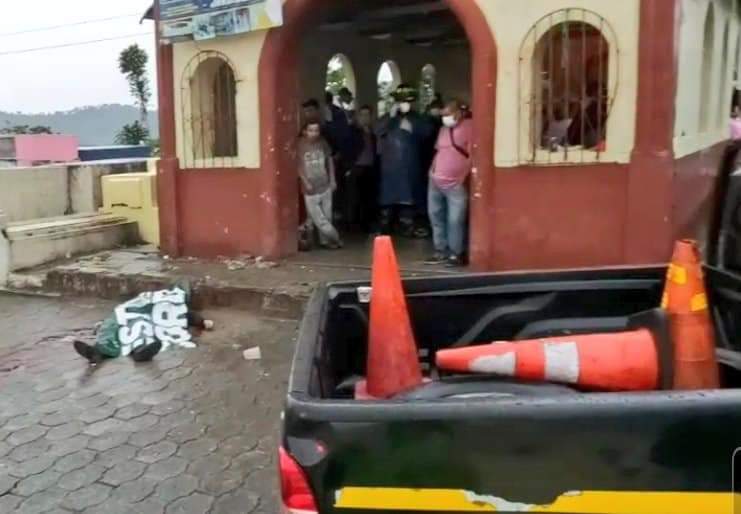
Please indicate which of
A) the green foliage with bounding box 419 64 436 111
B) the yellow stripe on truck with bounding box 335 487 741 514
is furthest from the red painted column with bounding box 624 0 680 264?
the green foliage with bounding box 419 64 436 111

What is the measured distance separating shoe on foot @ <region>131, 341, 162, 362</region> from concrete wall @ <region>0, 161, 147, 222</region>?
4.95m

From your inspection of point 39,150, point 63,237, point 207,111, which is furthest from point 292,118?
point 39,150

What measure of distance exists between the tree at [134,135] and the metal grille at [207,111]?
73.4 feet

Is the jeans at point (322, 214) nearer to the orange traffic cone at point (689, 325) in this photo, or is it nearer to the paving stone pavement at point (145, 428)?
the paving stone pavement at point (145, 428)

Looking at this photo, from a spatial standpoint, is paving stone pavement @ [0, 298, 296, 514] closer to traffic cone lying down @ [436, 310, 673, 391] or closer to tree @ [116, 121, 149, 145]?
traffic cone lying down @ [436, 310, 673, 391]

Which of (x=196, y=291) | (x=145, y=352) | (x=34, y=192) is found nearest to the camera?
(x=145, y=352)

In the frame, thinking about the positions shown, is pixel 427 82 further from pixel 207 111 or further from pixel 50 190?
pixel 50 190

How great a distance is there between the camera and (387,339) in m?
2.91

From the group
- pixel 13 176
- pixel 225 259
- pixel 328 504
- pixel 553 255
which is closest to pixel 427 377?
pixel 328 504

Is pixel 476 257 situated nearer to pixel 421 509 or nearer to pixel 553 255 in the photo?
pixel 553 255

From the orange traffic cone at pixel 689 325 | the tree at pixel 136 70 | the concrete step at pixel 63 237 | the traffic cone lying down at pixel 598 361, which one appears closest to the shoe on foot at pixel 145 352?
the concrete step at pixel 63 237

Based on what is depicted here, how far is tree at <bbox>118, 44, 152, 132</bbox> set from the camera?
33281mm

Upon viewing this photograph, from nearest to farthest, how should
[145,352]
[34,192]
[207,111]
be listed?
[145,352] → [207,111] → [34,192]

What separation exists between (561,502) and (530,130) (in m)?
5.90
